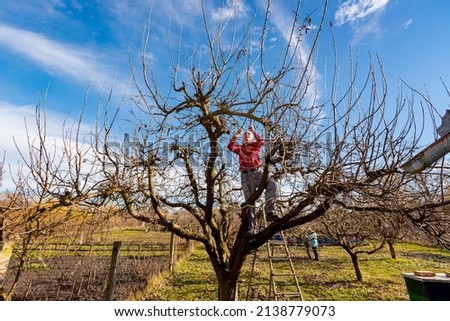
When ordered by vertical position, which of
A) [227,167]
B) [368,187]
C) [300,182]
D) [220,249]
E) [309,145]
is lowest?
[220,249]

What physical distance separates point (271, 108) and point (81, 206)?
2.84 meters

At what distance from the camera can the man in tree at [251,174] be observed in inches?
149

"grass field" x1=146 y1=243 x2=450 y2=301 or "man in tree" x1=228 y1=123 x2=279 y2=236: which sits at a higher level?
"man in tree" x1=228 y1=123 x2=279 y2=236

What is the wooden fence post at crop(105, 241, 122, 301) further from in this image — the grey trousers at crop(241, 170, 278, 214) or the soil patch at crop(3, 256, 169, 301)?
the grey trousers at crop(241, 170, 278, 214)

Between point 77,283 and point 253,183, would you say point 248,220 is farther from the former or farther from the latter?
point 77,283

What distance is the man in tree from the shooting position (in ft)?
12.5

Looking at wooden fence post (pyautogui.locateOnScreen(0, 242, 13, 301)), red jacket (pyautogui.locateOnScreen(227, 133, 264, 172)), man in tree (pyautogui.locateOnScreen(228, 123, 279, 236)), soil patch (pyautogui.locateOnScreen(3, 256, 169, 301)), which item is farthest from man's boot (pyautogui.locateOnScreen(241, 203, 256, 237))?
soil patch (pyautogui.locateOnScreen(3, 256, 169, 301))

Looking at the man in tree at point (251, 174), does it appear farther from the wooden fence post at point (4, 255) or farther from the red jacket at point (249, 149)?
the wooden fence post at point (4, 255)

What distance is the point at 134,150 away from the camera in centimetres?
439

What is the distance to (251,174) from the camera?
438 centimetres

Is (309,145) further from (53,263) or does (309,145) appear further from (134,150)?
(53,263)

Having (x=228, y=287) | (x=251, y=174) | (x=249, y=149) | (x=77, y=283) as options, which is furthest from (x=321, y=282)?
(x=77, y=283)

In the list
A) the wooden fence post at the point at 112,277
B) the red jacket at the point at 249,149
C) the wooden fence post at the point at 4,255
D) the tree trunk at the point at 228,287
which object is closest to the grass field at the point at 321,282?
the tree trunk at the point at 228,287

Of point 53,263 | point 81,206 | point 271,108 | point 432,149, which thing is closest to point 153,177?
point 81,206
